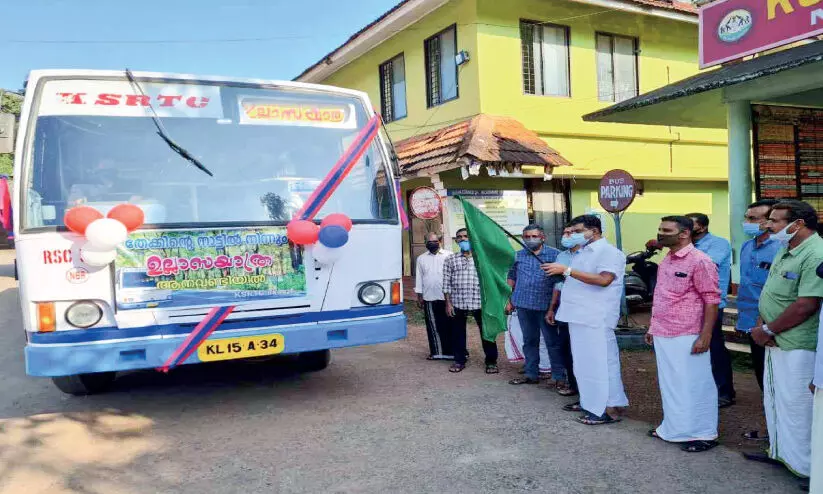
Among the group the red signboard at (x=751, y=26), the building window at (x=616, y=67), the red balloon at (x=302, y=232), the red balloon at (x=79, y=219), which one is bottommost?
the red balloon at (x=302, y=232)

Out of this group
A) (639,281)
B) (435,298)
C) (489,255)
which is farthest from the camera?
(639,281)

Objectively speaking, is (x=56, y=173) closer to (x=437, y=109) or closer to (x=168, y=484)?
(x=168, y=484)

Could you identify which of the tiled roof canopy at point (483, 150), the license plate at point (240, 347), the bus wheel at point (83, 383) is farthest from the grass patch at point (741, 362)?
Result: the bus wheel at point (83, 383)

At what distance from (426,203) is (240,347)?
21.4 feet

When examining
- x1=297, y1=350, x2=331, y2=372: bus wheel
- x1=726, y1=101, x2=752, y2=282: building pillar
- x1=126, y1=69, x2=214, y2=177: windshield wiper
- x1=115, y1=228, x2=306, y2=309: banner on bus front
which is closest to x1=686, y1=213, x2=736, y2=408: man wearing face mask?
x1=726, y1=101, x2=752, y2=282: building pillar

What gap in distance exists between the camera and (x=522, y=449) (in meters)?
4.46

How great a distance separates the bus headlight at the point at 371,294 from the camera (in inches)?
211

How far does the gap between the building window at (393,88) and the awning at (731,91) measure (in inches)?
259

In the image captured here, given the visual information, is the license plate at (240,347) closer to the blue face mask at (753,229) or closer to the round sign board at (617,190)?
the blue face mask at (753,229)

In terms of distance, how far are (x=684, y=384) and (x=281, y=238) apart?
320 cm

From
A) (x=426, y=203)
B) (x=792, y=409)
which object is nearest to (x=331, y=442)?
(x=792, y=409)

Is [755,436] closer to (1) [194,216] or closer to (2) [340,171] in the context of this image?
(2) [340,171]

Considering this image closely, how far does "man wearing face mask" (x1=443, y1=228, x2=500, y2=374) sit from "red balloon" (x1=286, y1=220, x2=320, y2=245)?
237 cm

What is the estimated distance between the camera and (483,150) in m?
10.6
